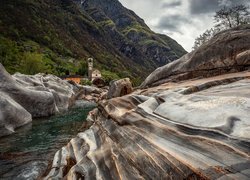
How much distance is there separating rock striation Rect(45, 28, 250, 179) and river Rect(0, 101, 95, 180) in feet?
8.17

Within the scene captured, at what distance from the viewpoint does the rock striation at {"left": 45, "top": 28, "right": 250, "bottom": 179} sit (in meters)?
7.12

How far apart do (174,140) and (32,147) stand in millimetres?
15029

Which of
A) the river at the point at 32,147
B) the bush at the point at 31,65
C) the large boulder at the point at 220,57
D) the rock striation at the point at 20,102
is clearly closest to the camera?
the river at the point at 32,147

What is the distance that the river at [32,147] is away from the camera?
15.4 m

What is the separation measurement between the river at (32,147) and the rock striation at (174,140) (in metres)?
2.49

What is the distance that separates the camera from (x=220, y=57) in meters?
17.8

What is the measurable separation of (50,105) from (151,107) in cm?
2826

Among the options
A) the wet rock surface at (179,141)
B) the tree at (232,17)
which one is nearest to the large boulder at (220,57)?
the wet rock surface at (179,141)

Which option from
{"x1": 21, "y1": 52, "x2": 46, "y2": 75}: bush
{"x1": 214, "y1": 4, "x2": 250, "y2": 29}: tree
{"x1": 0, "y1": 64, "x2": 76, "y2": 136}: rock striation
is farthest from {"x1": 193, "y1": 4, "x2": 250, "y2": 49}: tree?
{"x1": 21, "y1": 52, "x2": 46, "y2": 75}: bush

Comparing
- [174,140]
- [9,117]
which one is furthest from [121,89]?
[174,140]

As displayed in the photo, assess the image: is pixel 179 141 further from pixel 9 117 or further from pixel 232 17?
pixel 232 17

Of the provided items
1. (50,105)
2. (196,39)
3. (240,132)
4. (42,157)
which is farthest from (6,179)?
(196,39)

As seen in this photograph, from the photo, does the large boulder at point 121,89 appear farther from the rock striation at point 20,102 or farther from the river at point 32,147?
the rock striation at point 20,102

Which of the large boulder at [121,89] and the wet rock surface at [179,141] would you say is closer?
the wet rock surface at [179,141]
